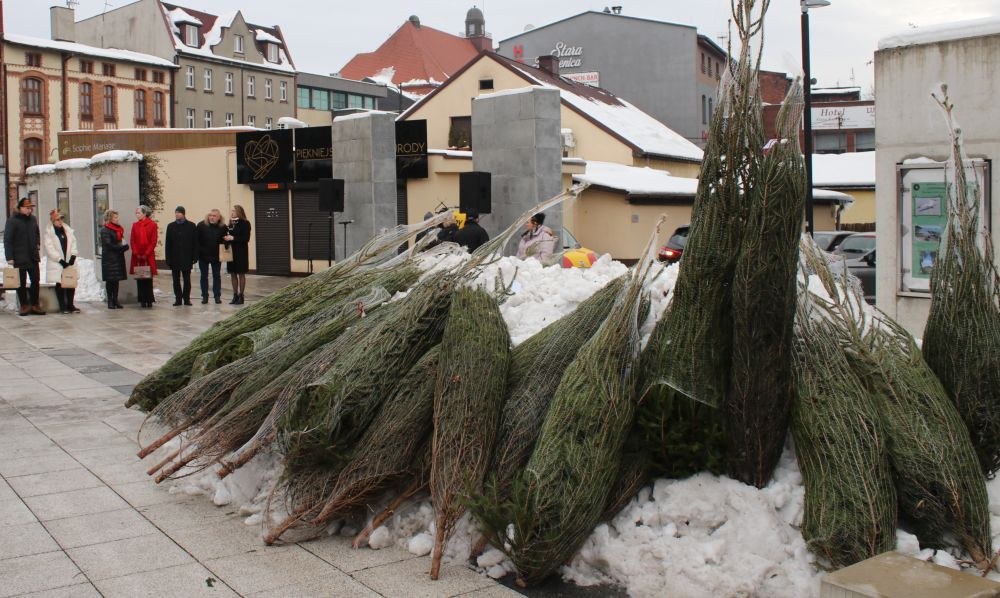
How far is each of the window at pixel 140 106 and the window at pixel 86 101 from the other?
8.80 feet

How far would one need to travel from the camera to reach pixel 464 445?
516 centimetres

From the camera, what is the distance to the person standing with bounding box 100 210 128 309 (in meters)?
16.9

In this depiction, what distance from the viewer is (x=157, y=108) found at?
5581 cm

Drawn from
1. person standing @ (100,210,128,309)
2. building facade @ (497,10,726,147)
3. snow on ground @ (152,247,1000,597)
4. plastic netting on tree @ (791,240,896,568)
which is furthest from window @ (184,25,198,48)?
plastic netting on tree @ (791,240,896,568)

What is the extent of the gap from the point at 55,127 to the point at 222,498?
Result: 163ft

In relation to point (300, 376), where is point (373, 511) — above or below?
below

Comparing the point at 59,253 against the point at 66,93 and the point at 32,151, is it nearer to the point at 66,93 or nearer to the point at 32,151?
the point at 32,151

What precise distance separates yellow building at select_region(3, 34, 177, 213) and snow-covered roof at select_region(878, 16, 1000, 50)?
1656 inches

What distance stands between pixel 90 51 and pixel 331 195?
3930 centimetres

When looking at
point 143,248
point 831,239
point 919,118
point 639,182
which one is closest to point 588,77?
point 639,182

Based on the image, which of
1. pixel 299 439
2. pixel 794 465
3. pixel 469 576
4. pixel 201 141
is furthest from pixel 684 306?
pixel 201 141

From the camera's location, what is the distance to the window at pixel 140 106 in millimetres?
54625

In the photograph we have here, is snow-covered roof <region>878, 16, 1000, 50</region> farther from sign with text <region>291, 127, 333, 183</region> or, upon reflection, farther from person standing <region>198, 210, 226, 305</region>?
sign with text <region>291, 127, 333, 183</region>

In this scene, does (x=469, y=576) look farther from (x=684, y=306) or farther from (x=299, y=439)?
(x=684, y=306)
